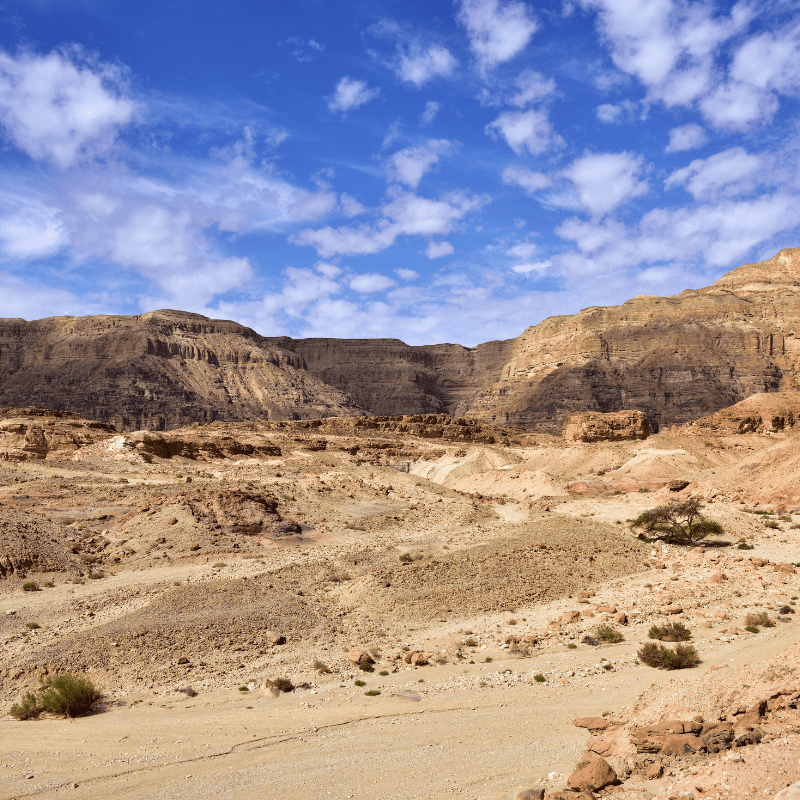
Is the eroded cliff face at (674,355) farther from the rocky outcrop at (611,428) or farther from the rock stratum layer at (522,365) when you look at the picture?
Answer: the rocky outcrop at (611,428)

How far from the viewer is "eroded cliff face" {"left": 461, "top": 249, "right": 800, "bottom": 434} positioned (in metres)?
118

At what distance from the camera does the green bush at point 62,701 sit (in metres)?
9.85

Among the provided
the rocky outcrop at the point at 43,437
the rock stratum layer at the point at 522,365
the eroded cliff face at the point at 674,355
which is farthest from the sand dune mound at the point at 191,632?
the rock stratum layer at the point at 522,365

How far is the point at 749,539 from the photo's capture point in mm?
25000

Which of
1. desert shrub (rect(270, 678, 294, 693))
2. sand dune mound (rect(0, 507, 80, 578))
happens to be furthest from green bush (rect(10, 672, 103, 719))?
sand dune mound (rect(0, 507, 80, 578))

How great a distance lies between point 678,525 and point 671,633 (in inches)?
512

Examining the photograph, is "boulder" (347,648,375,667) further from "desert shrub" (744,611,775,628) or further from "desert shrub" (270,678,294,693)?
"desert shrub" (744,611,775,628)

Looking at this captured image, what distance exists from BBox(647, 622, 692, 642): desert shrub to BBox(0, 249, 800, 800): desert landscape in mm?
48

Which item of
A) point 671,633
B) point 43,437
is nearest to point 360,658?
point 671,633

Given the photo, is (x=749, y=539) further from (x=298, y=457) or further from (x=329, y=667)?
(x=298, y=457)

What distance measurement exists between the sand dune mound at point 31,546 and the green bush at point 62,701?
33.1ft

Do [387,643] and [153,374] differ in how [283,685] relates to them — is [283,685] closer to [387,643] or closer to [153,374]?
[387,643]

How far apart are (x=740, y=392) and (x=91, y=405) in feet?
411

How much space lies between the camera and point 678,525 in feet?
82.6
